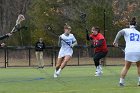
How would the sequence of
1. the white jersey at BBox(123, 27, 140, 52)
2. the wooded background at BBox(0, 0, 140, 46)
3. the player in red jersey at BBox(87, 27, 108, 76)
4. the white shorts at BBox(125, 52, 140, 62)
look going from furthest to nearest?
the wooded background at BBox(0, 0, 140, 46)
the player in red jersey at BBox(87, 27, 108, 76)
the white jersey at BBox(123, 27, 140, 52)
the white shorts at BBox(125, 52, 140, 62)

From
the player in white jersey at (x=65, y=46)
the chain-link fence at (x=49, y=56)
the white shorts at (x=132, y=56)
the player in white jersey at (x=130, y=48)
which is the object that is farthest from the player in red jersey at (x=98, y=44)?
the chain-link fence at (x=49, y=56)

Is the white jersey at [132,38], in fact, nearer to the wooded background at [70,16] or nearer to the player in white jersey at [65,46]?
the player in white jersey at [65,46]

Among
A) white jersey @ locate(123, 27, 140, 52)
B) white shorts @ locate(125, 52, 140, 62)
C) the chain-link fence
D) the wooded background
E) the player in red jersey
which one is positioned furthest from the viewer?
the wooded background

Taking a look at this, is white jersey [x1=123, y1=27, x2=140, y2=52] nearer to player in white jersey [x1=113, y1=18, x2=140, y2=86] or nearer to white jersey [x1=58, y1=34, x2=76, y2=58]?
player in white jersey [x1=113, y1=18, x2=140, y2=86]

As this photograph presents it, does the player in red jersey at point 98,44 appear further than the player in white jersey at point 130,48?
Yes

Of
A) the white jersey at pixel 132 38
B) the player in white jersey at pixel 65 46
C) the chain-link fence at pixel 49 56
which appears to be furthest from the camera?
the chain-link fence at pixel 49 56

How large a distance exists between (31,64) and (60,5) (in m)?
12.4

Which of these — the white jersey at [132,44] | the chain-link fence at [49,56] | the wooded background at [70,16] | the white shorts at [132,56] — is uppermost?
the wooded background at [70,16]

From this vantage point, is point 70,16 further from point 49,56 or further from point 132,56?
point 132,56

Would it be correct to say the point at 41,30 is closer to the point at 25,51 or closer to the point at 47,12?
the point at 47,12

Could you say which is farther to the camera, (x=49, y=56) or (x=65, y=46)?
(x=49, y=56)

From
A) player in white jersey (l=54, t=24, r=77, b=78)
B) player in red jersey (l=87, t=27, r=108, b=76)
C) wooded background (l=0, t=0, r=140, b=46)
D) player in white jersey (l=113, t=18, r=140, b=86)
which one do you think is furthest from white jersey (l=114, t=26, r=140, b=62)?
wooded background (l=0, t=0, r=140, b=46)

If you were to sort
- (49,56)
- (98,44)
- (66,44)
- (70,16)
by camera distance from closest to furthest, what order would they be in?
(66,44), (98,44), (49,56), (70,16)

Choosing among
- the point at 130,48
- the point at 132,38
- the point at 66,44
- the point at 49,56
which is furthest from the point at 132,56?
the point at 49,56
